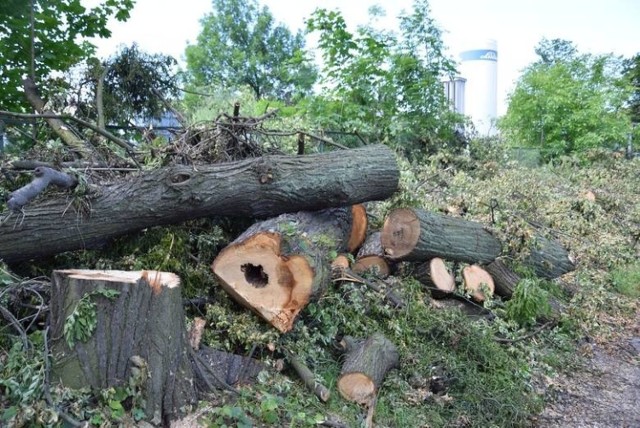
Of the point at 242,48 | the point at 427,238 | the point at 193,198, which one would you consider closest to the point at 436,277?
the point at 427,238

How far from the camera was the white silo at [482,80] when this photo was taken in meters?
21.1

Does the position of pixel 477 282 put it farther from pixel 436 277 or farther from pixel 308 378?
pixel 308 378

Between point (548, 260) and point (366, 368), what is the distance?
325 cm

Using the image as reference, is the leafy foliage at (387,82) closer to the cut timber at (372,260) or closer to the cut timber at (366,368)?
the cut timber at (372,260)

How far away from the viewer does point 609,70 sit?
16.9m

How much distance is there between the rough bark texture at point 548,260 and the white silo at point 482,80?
50.6 ft

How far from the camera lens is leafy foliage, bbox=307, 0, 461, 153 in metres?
11.1

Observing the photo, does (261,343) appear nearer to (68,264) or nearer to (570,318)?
(68,264)

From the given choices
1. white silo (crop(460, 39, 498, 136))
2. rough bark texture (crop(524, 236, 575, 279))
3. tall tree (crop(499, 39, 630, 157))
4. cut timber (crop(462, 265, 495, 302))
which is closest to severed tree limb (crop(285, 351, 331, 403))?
cut timber (crop(462, 265, 495, 302))

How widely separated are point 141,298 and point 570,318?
408 cm

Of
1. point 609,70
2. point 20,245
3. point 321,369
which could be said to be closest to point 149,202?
point 20,245

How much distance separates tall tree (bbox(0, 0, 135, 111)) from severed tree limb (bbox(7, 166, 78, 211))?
131 inches

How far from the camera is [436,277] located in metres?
4.71

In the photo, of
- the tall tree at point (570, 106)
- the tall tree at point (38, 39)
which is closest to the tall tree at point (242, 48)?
the tall tree at point (570, 106)
